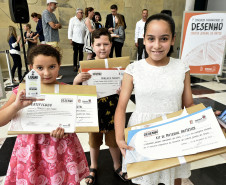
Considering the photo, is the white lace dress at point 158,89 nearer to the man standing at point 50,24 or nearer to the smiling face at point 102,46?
the smiling face at point 102,46

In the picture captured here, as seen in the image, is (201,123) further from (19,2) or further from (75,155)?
(19,2)

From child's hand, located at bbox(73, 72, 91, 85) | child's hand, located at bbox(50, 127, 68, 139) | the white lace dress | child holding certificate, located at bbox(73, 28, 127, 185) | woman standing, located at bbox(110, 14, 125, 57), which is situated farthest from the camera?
woman standing, located at bbox(110, 14, 125, 57)

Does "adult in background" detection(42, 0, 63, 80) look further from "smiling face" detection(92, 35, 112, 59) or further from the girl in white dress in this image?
the girl in white dress

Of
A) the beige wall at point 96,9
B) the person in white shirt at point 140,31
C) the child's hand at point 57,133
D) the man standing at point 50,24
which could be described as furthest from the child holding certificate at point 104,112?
the beige wall at point 96,9

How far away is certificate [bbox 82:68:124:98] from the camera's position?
106 centimetres

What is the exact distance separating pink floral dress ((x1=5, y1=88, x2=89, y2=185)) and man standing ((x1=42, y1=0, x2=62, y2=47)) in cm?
317

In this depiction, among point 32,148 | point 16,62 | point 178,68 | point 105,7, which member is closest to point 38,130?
point 32,148

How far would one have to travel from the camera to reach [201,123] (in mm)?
641

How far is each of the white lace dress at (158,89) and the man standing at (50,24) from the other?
3.25 metres

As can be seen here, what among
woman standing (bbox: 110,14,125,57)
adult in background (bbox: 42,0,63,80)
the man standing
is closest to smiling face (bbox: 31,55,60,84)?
adult in background (bbox: 42,0,63,80)

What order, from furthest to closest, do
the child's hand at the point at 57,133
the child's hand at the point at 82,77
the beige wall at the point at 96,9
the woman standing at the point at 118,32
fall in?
1. the beige wall at the point at 96,9
2. the woman standing at the point at 118,32
3. the child's hand at the point at 82,77
4. the child's hand at the point at 57,133

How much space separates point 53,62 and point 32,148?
0.44m

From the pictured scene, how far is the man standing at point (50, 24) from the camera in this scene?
3596mm

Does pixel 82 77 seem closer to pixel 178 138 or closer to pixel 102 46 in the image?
pixel 102 46
